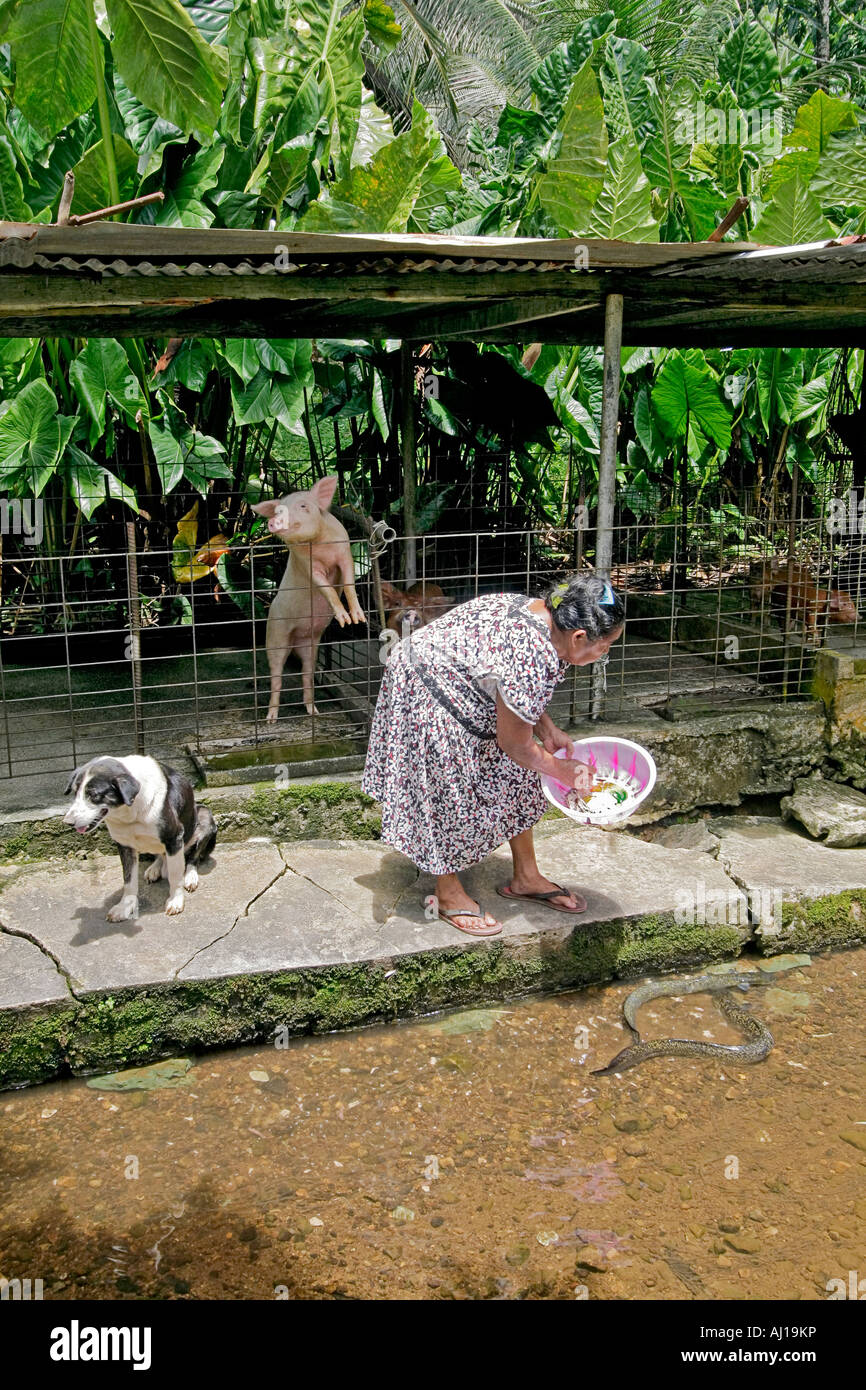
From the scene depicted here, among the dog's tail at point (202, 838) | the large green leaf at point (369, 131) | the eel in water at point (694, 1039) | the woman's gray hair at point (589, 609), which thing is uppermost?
the large green leaf at point (369, 131)

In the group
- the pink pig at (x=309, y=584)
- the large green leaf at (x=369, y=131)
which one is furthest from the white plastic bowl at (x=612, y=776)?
the large green leaf at (x=369, y=131)

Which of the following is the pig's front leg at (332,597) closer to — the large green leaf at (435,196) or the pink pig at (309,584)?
the pink pig at (309,584)

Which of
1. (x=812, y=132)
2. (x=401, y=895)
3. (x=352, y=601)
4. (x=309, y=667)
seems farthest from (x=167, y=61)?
(x=812, y=132)

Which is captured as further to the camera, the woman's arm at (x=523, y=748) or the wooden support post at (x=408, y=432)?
the wooden support post at (x=408, y=432)

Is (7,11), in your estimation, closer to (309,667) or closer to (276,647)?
(276,647)

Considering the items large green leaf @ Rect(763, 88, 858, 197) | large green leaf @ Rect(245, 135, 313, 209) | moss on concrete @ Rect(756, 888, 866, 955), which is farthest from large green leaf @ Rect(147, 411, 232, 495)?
moss on concrete @ Rect(756, 888, 866, 955)

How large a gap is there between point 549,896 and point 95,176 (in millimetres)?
4326

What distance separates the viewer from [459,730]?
4.31 metres

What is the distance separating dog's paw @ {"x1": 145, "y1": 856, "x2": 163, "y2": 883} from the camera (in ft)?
15.9

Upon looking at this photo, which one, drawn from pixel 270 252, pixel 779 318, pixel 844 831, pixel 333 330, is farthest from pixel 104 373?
pixel 844 831

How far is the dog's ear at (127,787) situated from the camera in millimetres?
4051

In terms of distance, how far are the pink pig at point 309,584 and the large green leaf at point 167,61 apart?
185cm
